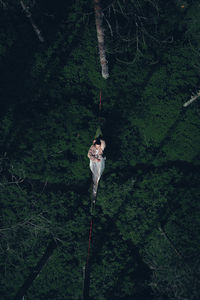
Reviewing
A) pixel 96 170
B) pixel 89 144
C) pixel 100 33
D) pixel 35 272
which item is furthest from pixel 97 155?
pixel 35 272

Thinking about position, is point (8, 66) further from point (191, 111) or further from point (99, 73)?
point (191, 111)

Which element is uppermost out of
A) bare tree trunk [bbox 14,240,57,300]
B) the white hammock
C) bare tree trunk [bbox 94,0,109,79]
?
bare tree trunk [bbox 94,0,109,79]

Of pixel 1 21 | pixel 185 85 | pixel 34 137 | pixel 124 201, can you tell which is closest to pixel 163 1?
pixel 185 85

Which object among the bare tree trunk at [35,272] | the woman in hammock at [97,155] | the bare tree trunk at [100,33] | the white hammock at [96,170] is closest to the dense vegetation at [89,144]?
the bare tree trunk at [35,272]

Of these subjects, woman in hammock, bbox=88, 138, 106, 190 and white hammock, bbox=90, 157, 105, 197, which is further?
white hammock, bbox=90, 157, 105, 197

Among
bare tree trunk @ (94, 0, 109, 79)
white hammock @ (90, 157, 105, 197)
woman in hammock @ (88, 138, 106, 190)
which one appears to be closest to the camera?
bare tree trunk @ (94, 0, 109, 79)

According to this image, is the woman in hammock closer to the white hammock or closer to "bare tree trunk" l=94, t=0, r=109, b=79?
the white hammock

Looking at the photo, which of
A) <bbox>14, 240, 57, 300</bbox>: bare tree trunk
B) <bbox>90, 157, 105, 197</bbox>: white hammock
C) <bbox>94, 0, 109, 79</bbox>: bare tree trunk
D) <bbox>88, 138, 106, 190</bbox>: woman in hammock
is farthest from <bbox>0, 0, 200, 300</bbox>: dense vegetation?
<bbox>88, 138, 106, 190</bbox>: woman in hammock

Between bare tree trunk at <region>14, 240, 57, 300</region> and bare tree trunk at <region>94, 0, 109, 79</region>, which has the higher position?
bare tree trunk at <region>94, 0, 109, 79</region>

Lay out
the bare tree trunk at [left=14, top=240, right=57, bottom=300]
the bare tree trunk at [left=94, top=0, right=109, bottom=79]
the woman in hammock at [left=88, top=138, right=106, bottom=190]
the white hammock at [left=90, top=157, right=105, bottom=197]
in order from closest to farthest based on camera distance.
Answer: the bare tree trunk at [left=94, top=0, right=109, bottom=79], the woman in hammock at [left=88, top=138, right=106, bottom=190], the white hammock at [left=90, top=157, right=105, bottom=197], the bare tree trunk at [left=14, top=240, right=57, bottom=300]
